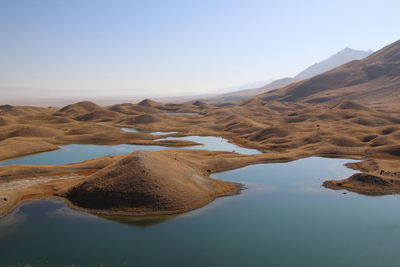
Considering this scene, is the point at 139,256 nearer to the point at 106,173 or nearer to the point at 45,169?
the point at 106,173

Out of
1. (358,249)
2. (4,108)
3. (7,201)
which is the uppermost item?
(4,108)

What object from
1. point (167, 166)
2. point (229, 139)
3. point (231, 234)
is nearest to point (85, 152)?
point (167, 166)

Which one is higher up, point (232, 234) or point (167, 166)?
point (167, 166)

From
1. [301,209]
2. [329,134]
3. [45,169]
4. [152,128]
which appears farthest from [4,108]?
[301,209]

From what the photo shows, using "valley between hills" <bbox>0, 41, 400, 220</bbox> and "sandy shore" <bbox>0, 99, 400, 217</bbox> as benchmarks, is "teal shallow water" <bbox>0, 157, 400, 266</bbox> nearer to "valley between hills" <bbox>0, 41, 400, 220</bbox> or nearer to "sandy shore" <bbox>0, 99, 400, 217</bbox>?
"valley between hills" <bbox>0, 41, 400, 220</bbox>

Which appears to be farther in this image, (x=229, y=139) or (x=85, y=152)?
(x=229, y=139)

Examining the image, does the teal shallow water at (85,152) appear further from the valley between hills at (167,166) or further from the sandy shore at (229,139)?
the sandy shore at (229,139)

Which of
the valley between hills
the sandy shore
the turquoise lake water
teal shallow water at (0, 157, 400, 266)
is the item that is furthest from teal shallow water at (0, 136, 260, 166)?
the turquoise lake water

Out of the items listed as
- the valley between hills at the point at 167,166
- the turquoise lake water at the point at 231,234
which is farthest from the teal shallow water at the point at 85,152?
the turquoise lake water at the point at 231,234

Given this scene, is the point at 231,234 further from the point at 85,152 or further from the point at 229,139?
the point at 229,139
